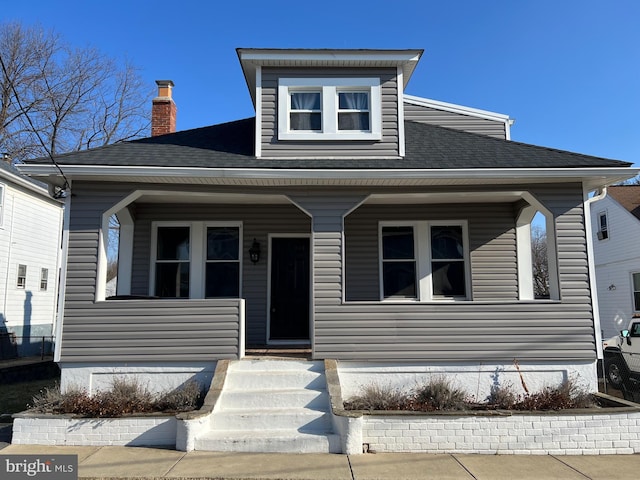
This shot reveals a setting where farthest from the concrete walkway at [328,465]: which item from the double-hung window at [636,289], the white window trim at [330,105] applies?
the double-hung window at [636,289]

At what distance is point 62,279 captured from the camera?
7238mm

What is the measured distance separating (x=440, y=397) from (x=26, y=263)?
49.7 ft

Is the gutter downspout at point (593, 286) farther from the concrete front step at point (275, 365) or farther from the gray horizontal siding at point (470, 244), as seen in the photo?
the concrete front step at point (275, 365)

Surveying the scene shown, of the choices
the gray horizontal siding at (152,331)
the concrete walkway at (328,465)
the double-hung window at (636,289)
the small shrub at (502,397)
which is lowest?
the concrete walkway at (328,465)

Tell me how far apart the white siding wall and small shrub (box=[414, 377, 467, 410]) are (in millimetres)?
14010

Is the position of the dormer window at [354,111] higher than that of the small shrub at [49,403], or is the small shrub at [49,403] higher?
the dormer window at [354,111]

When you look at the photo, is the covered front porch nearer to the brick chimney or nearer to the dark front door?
the dark front door

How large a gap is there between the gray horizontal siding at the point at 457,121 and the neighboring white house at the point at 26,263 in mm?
12609

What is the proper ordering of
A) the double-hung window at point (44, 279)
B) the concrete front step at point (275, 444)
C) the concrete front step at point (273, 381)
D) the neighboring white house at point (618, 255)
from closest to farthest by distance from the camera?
the concrete front step at point (275, 444) < the concrete front step at point (273, 381) < the double-hung window at point (44, 279) < the neighboring white house at point (618, 255)

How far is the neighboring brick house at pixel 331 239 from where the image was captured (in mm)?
7199

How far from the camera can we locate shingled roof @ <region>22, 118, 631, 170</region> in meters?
7.44

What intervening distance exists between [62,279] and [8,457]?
266 cm

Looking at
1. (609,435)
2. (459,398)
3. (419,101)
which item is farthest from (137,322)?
(419,101)

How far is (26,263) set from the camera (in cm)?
1598
